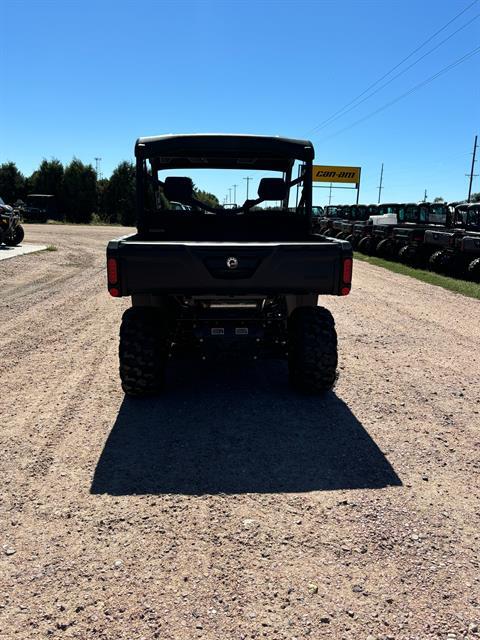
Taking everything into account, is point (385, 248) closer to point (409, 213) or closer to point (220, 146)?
point (409, 213)

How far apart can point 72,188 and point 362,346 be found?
5284cm

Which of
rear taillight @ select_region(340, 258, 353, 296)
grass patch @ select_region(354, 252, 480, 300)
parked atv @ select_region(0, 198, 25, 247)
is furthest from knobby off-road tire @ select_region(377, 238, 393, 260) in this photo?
rear taillight @ select_region(340, 258, 353, 296)

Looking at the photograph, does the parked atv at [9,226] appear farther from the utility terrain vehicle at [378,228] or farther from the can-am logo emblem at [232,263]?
the can-am logo emblem at [232,263]

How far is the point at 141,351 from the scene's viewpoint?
432 centimetres

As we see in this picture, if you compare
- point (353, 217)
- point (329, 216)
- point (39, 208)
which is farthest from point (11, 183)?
point (353, 217)

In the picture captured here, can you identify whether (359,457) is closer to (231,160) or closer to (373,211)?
(231,160)

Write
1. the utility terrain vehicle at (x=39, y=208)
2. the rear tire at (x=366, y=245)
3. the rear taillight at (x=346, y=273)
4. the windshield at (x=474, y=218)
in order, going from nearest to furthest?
the rear taillight at (x=346, y=273) → the windshield at (x=474, y=218) → the rear tire at (x=366, y=245) → the utility terrain vehicle at (x=39, y=208)

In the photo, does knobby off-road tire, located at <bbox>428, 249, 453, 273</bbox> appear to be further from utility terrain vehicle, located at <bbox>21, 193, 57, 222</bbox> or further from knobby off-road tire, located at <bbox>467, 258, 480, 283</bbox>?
utility terrain vehicle, located at <bbox>21, 193, 57, 222</bbox>

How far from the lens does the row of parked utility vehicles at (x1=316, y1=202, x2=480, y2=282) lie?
47.0ft

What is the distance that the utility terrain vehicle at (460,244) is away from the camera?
13.5m

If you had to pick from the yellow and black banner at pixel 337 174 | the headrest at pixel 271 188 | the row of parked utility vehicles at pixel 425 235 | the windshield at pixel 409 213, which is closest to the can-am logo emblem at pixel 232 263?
the headrest at pixel 271 188

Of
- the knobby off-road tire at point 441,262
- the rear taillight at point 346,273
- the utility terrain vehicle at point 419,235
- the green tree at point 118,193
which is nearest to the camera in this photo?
the rear taillight at point 346,273

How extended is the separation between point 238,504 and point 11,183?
201 ft

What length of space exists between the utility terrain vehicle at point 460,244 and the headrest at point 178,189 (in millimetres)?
9922
